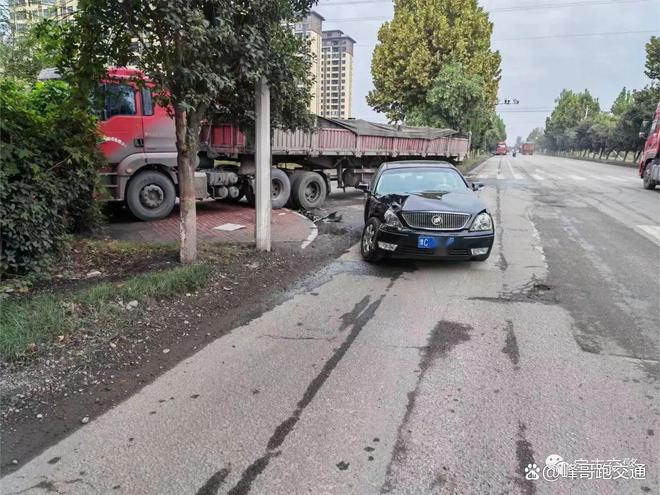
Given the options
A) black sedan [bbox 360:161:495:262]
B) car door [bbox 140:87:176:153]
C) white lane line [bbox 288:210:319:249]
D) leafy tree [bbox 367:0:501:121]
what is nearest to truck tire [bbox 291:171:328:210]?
white lane line [bbox 288:210:319:249]

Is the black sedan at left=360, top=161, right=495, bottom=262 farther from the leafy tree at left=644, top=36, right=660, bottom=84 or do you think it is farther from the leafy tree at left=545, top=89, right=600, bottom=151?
the leafy tree at left=545, top=89, right=600, bottom=151

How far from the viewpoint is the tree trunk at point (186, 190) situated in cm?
622

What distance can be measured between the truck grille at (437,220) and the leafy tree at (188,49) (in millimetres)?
2487

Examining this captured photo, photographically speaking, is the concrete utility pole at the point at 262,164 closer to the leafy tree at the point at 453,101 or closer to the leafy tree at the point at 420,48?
the leafy tree at the point at 453,101

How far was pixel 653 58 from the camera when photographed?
3444cm

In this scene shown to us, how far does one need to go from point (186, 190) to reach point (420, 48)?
2701 centimetres

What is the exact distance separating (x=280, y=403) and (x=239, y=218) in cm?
770

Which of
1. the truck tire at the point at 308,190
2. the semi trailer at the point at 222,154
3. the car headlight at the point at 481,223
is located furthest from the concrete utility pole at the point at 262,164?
the truck tire at the point at 308,190

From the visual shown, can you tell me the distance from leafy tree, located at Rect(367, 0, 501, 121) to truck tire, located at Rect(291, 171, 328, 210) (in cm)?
1907

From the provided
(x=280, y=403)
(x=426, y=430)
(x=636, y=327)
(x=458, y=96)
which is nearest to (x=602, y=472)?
(x=426, y=430)

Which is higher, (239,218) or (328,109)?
(328,109)

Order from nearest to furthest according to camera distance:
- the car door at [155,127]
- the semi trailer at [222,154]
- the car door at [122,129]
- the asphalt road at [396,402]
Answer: the asphalt road at [396,402] < the car door at [122,129] < the semi trailer at [222,154] < the car door at [155,127]

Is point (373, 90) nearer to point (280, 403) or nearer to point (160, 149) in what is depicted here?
point (160, 149)

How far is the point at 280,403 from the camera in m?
3.41
